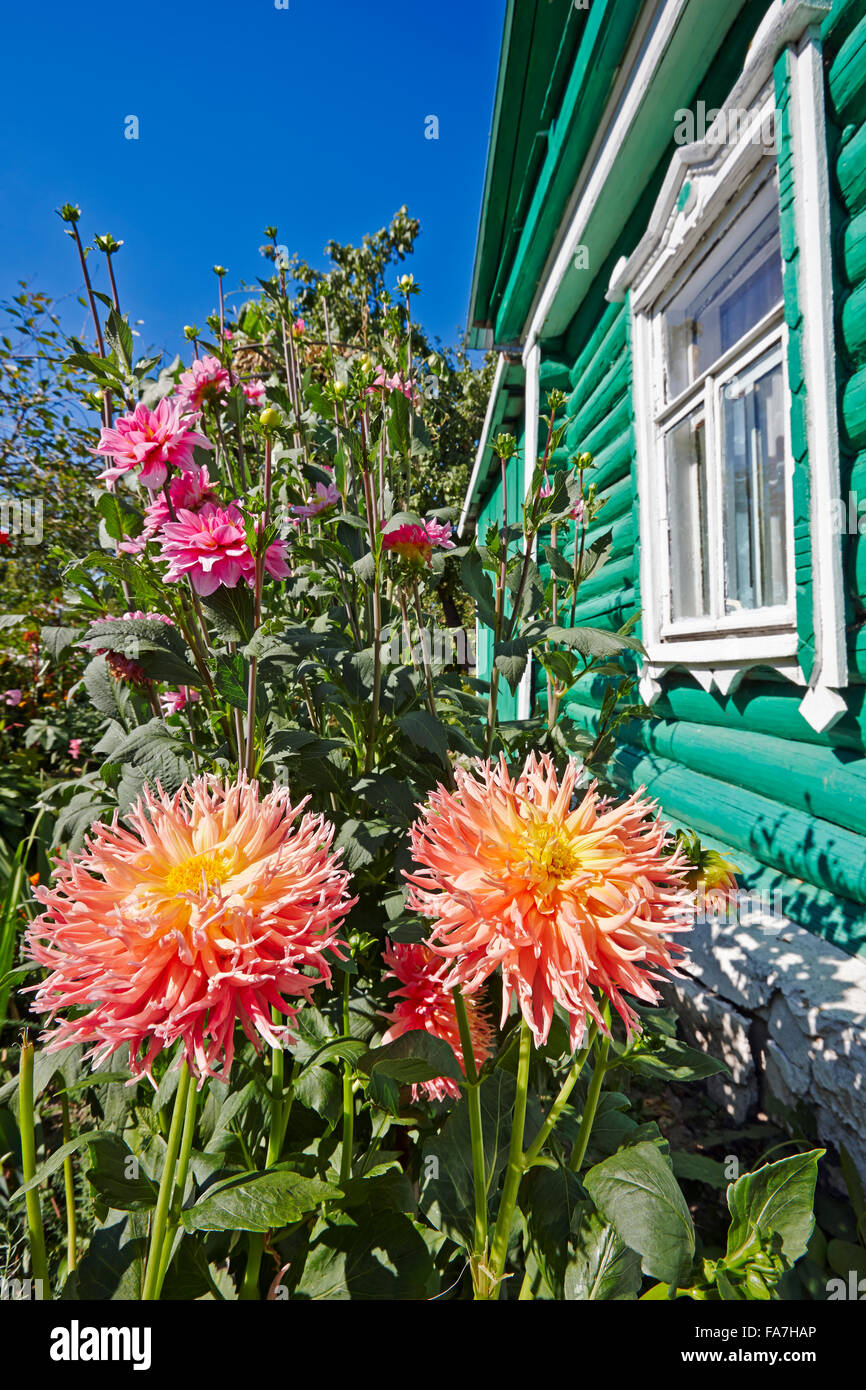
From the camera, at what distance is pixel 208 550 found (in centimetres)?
91

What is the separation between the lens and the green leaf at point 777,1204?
2.11ft

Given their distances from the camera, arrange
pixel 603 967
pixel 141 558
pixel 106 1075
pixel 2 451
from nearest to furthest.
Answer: pixel 603 967, pixel 106 1075, pixel 141 558, pixel 2 451

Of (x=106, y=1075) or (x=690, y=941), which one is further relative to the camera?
(x=690, y=941)

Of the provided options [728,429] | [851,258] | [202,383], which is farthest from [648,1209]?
[728,429]

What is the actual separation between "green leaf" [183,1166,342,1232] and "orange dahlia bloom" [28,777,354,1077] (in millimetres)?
158

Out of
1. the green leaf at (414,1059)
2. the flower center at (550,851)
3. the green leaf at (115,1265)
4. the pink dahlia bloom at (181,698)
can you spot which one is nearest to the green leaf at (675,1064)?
the green leaf at (414,1059)

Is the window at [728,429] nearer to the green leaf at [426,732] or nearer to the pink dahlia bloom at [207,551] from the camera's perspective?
the green leaf at [426,732]

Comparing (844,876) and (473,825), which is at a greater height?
(473,825)

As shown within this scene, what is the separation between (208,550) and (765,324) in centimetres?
172

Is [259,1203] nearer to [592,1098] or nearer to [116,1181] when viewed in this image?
[116,1181]

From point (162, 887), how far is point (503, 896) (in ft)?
1.03
